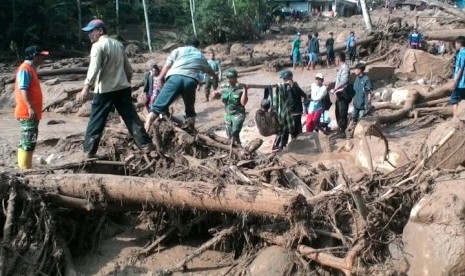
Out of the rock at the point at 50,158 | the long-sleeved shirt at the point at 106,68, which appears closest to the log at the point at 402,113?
the long-sleeved shirt at the point at 106,68

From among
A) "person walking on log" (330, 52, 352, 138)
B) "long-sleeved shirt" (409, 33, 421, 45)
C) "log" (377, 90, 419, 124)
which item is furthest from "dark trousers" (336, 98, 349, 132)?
"long-sleeved shirt" (409, 33, 421, 45)

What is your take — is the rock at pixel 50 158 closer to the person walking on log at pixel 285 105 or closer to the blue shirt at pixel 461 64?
the person walking on log at pixel 285 105

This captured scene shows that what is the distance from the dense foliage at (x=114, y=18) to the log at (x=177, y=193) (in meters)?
23.8

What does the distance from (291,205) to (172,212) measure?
1.40m

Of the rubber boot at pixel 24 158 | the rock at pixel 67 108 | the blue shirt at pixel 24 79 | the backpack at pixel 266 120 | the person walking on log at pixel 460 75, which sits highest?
the blue shirt at pixel 24 79

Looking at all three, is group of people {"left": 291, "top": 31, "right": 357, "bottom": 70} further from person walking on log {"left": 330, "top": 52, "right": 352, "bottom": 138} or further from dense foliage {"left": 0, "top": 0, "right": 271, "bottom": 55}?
dense foliage {"left": 0, "top": 0, "right": 271, "bottom": 55}

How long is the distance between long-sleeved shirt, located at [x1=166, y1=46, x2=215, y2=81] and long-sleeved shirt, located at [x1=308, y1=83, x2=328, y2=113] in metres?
3.28

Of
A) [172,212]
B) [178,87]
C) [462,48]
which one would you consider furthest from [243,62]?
[172,212]

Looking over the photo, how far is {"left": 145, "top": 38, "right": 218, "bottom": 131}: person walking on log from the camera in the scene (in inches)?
270

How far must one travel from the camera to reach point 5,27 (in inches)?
1150

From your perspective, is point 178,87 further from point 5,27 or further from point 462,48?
point 5,27

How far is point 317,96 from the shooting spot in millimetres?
9930

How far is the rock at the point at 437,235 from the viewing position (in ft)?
13.9

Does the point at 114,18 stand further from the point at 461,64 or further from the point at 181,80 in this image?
the point at 181,80
